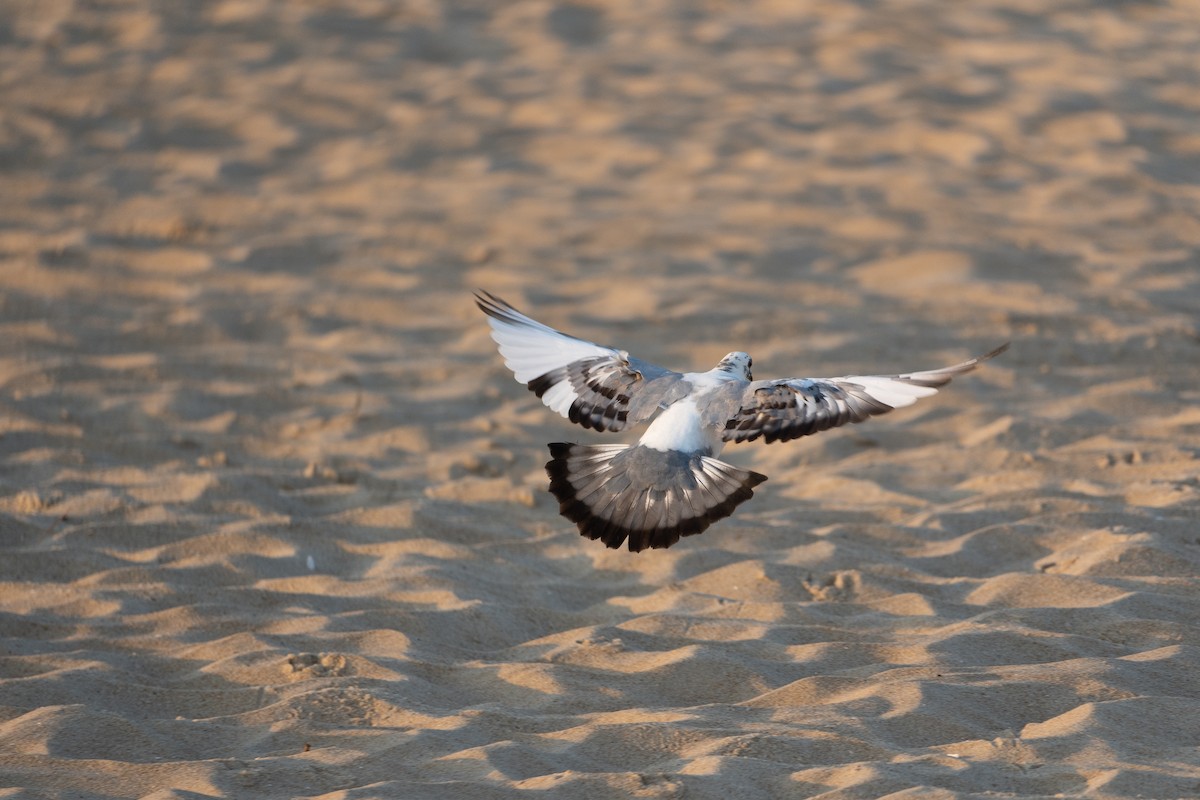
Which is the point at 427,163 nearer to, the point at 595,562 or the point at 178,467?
the point at 178,467

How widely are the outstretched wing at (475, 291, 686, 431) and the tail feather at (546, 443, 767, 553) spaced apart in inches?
10.9

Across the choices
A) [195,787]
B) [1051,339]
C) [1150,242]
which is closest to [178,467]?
[195,787]

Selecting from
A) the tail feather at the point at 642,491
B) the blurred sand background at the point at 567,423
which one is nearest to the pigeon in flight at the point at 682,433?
the tail feather at the point at 642,491

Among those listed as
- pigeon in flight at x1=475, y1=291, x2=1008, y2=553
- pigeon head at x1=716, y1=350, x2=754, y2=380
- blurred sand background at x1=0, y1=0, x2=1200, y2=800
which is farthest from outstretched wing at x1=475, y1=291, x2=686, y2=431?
blurred sand background at x1=0, y1=0, x2=1200, y2=800

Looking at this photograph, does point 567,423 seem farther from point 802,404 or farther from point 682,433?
point 802,404

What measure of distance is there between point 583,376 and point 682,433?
1.69ft

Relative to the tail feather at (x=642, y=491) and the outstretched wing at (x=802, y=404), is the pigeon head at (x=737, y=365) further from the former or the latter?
the tail feather at (x=642, y=491)

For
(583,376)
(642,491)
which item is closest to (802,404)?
(642,491)

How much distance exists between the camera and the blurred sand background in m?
3.54

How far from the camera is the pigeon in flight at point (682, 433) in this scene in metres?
3.85

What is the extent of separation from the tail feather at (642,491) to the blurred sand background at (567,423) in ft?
1.33

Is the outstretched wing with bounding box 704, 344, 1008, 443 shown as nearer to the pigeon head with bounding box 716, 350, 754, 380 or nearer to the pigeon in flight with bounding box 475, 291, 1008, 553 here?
the pigeon in flight with bounding box 475, 291, 1008, 553

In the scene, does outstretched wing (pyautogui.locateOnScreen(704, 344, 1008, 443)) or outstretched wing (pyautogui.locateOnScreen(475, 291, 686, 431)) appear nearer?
outstretched wing (pyautogui.locateOnScreen(704, 344, 1008, 443))

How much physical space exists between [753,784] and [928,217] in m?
5.16
